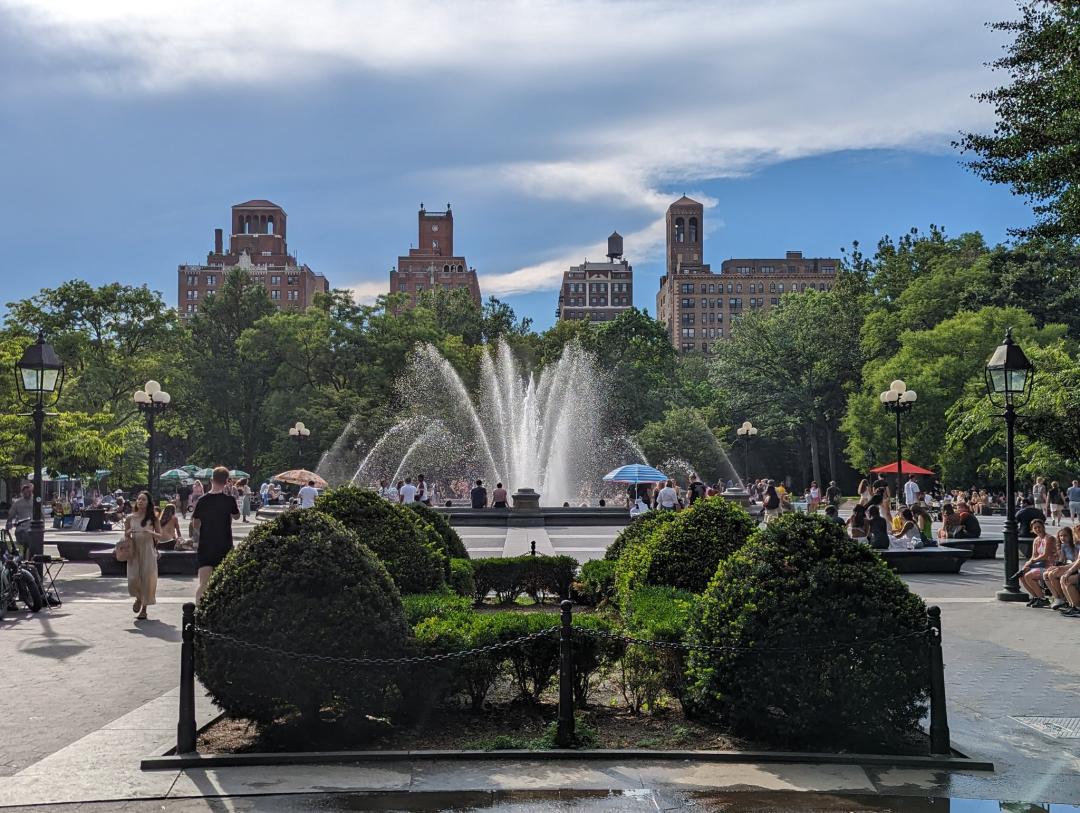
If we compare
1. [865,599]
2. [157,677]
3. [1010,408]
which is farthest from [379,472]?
[865,599]

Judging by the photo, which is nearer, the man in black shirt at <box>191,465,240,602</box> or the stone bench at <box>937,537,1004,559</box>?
the man in black shirt at <box>191,465,240,602</box>

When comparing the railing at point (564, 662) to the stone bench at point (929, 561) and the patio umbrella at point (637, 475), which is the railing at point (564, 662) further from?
the patio umbrella at point (637, 475)

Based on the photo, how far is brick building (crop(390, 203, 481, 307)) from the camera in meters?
156

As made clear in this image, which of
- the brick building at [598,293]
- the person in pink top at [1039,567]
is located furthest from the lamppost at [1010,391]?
the brick building at [598,293]

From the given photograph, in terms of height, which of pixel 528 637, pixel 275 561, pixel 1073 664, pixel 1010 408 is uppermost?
pixel 1010 408

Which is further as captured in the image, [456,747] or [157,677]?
[157,677]

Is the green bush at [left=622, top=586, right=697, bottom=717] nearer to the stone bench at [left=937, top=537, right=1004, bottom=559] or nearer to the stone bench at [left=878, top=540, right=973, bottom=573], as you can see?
the stone bench at [left=878, top=540, right=973, bottom=573]

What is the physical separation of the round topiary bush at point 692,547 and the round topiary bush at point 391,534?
2.17 meters

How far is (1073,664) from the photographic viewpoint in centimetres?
1001

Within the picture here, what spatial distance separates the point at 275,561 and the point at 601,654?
2567mm

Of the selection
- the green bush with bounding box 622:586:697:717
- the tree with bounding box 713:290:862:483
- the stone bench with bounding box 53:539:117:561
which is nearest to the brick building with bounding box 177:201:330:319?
the tree with bounding box 713:290:862:483

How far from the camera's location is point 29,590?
1396 cm

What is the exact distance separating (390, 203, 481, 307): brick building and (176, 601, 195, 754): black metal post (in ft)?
471

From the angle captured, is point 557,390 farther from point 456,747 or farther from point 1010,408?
point 456,747
